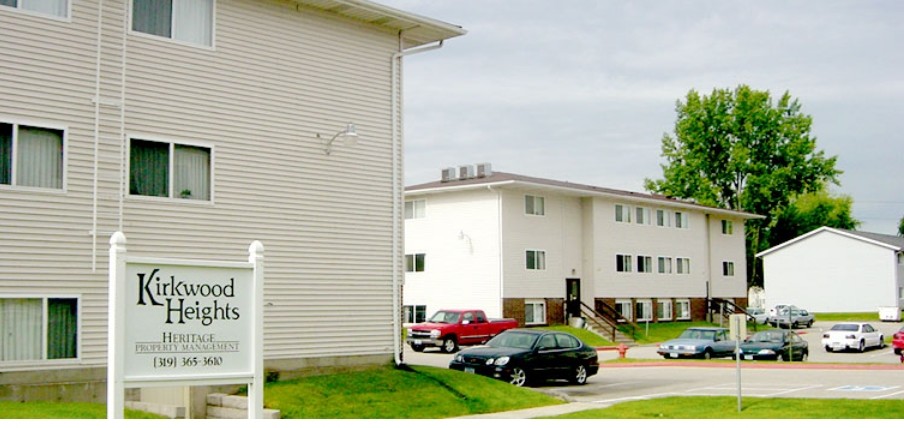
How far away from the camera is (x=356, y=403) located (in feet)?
61.2

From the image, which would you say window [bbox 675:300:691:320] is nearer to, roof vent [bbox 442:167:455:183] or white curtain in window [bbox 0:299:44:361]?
roof vent [bbox 442:167:455:183]

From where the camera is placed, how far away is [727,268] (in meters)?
64.6

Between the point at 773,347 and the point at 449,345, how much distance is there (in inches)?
476

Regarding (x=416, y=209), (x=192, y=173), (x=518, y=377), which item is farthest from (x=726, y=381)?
(x=416, y=209)

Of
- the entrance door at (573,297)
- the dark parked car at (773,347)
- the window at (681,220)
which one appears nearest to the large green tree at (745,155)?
the window at (681,220)

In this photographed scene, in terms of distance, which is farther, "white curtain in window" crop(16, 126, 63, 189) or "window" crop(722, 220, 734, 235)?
"window" crop(722, 220, 734, 235)

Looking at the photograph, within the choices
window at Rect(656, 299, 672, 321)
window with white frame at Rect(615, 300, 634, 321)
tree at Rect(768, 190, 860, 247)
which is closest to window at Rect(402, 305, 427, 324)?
window with white frame at Rect(615, 300, 634, 321)

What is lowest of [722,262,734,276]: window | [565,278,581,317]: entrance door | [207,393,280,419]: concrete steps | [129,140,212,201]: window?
[207,393,280,419]: concrete steps

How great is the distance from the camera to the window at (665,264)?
5666 cm

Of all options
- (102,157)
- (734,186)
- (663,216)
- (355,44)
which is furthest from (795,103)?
(102,157)

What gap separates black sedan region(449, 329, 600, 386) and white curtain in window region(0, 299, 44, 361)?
10984 millimetres

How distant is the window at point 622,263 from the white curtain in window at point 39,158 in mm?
38761

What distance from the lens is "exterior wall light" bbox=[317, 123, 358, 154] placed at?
805 inches
